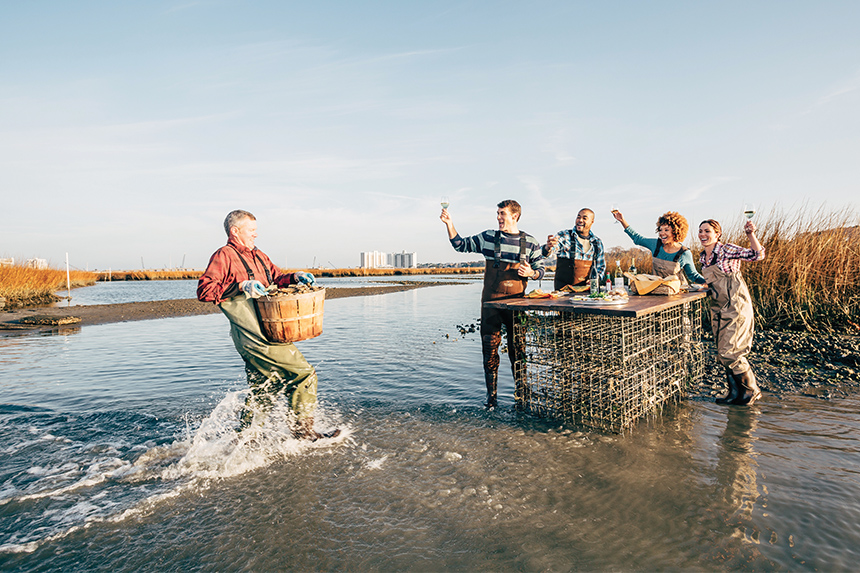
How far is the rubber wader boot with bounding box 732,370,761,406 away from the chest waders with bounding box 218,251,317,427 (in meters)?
5.27

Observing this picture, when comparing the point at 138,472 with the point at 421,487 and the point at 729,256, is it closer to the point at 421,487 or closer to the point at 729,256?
the point at 421,487

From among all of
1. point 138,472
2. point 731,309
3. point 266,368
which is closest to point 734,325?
point 731,309

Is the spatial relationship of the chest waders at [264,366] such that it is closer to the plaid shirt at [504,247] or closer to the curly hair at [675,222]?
the plaid shirt at [504,247]

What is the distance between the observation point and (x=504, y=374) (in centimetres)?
770

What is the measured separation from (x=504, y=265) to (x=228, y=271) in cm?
314

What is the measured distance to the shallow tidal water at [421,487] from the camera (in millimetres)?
2854

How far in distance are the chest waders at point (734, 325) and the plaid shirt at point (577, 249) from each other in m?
1.46

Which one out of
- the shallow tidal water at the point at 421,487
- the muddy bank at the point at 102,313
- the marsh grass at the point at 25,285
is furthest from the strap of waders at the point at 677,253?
the marsh grass at the point at 25,285

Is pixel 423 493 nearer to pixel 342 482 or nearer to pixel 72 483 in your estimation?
pixel 342 482

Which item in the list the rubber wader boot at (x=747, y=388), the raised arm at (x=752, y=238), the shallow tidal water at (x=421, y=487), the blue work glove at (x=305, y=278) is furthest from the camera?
the rubber wader boot at (x=747, y=388)

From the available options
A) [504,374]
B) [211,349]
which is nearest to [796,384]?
[504,374]

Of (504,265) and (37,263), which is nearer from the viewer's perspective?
(504,265)

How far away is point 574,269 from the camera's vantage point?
670cm

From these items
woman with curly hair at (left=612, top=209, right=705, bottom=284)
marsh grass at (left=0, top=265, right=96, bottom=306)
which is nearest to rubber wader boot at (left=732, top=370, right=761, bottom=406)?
woman with curly hair at (left=612, top=209, right=705, bottom=284)
